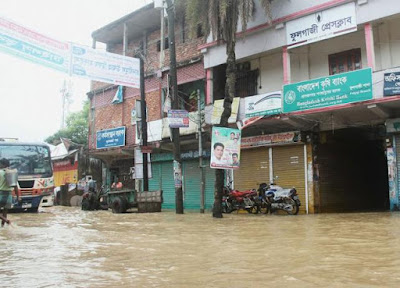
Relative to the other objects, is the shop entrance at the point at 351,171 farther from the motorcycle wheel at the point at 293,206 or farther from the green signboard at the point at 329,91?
the green signboard at the point at 329,91

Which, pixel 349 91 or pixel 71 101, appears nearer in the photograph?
pixel 349 91

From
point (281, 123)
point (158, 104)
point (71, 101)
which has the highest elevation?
point (71, 101)

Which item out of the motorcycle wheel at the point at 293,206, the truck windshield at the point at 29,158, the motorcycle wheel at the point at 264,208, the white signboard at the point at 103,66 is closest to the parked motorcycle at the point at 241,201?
the motorcycle wheel at the point at 264,208

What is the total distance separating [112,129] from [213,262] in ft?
60.3

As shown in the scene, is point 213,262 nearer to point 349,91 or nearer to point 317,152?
point 349,91

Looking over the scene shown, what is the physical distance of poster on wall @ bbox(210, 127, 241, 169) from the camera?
40.8ft

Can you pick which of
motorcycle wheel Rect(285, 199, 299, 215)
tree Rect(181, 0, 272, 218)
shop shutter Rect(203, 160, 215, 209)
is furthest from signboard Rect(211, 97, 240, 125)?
motorcycle wheel Rect(285, 199, 299, 215)

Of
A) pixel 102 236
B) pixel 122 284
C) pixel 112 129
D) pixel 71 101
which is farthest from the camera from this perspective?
pixel 71 101

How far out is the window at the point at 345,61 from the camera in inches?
558

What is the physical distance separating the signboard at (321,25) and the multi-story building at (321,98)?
3 centimetres

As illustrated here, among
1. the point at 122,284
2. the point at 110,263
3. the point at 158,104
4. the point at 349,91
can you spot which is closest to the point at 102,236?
the point at 110,263

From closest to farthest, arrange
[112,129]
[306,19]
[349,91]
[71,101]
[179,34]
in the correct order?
[349,91] < [306,19] < [179,34] < [112,129] < [71,101]

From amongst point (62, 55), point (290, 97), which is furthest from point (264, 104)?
point (62, 55)

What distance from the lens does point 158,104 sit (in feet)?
67.5
